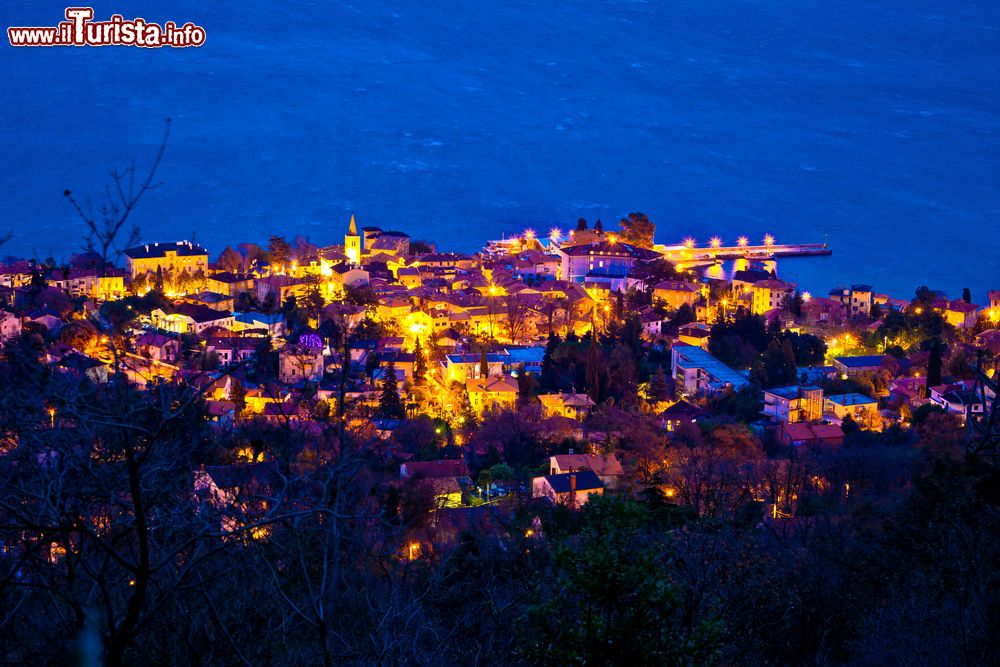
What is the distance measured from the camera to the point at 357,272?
42.2ft

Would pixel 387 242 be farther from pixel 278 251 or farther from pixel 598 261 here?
pixel 598 261

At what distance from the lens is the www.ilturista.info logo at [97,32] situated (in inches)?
579

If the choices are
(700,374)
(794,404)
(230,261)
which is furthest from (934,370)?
(230,261)

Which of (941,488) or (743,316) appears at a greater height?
(743,316)

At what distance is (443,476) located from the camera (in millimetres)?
6938

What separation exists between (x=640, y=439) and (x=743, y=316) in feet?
13.3

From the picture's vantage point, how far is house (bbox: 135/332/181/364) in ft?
24.5

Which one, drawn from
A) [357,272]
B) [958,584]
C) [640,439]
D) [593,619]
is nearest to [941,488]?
[958,584]

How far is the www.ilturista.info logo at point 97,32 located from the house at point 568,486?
9.16 meters

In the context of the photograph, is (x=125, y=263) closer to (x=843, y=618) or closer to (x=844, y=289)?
(x=844, y=289)

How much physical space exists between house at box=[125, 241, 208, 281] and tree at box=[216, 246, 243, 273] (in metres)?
0.24

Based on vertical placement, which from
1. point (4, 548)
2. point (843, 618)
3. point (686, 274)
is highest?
point (686, 274)

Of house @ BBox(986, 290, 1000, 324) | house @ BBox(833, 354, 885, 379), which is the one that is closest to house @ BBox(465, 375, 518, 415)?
house @ BBox(833, 354, 885, 379)

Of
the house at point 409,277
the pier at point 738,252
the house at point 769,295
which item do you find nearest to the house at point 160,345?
the house at point 409,277
